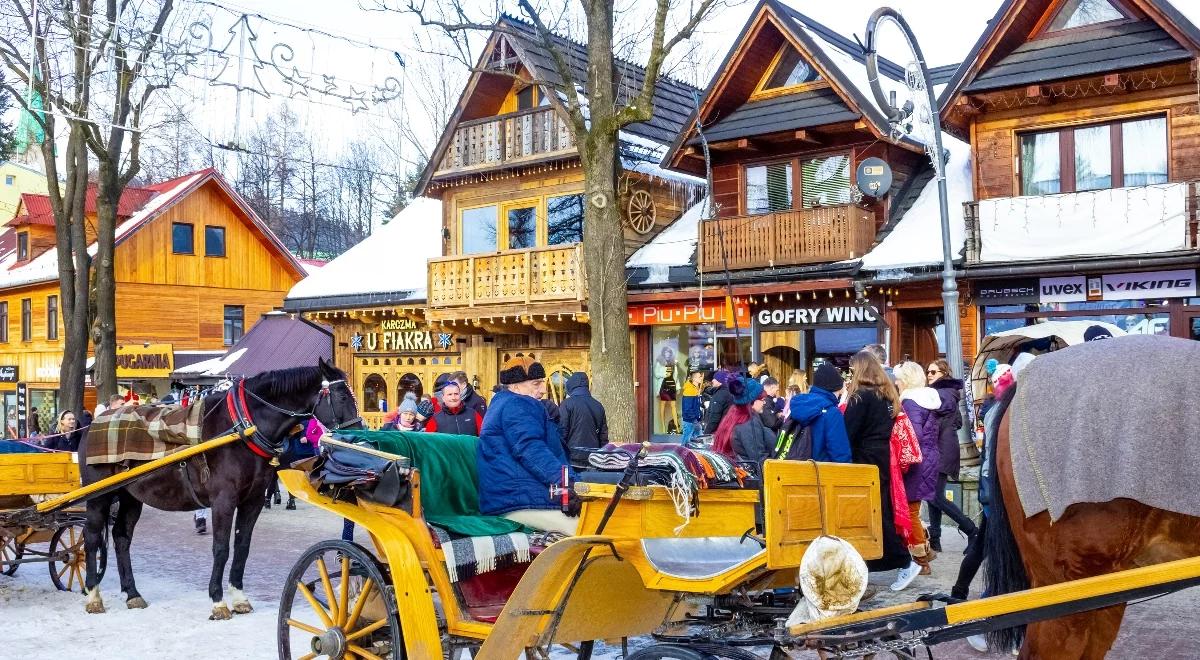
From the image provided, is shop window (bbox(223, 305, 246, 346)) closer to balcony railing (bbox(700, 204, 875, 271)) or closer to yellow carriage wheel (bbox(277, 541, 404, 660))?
balcony railing (bbox(700, 204, 875, 271))

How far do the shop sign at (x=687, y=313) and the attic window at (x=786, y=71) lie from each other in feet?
13.8

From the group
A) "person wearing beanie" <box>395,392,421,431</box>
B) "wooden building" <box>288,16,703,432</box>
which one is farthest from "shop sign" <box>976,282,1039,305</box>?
"person wearing beanie" <box>395,392,421,431</box>

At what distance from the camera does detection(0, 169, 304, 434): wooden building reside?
33125 mm

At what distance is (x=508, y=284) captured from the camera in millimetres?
21781

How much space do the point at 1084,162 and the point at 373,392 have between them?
16.9 m

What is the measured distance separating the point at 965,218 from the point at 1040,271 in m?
1.38

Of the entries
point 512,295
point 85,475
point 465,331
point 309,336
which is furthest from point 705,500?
point 309,336

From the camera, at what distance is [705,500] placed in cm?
496

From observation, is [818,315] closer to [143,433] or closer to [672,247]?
[672,247]

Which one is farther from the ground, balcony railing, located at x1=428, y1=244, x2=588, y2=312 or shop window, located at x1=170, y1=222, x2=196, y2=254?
shop window, located at x1=170, y1=222, x2=196, y2=254

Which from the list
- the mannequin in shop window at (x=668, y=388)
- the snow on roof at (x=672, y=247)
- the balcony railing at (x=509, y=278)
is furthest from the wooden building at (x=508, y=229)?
the mannequin in shop window at (x=668, y=388)

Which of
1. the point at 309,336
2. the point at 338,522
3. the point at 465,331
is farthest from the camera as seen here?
the point at 309,336

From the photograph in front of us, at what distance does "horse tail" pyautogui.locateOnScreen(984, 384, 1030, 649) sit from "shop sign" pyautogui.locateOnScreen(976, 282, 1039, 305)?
12566 mm

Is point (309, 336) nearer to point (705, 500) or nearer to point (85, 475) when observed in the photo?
point (85, 475)
